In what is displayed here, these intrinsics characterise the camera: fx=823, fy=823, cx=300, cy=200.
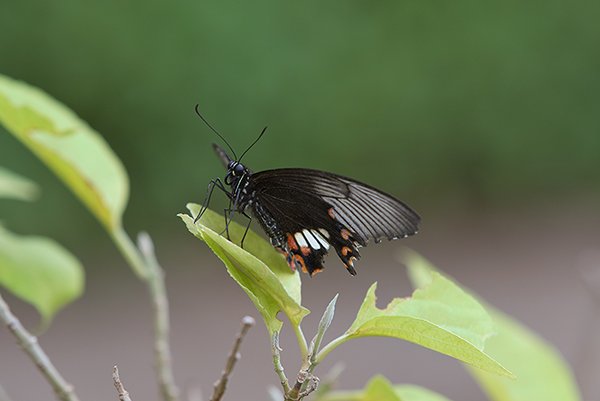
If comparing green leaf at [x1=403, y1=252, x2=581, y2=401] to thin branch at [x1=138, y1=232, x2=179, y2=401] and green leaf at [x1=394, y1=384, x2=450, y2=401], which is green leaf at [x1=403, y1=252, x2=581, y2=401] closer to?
green leaf at [x1=394, y1=384, x2=450, y2=401]

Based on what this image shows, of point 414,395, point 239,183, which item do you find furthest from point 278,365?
point 239,183

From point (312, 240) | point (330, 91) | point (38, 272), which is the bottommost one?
point (38, 272)

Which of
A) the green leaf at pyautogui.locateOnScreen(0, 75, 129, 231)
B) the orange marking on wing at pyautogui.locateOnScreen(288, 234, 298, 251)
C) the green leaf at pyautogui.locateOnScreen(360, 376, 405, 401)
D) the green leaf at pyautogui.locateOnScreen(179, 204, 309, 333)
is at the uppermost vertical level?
the orange marking on wing at pyautogui.locateOnScreen(288, 234, 298, 251)

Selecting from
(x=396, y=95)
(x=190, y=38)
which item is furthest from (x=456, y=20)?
(x=190, y=38)

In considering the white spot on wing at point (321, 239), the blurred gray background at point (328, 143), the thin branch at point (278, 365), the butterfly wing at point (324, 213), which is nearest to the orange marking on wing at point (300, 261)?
the butterfly wing at point (324, 213)

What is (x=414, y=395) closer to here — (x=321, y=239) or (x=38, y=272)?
(x=321, y=239)

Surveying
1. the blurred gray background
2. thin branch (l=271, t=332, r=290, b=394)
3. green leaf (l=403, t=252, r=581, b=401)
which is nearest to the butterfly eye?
green leaf (l=403, t=252, r=581, b=401)
